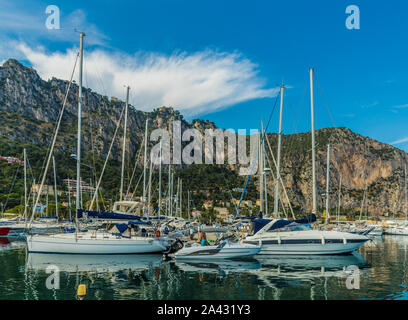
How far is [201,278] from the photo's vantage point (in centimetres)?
1805

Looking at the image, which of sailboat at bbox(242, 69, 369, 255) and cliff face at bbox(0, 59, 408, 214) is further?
cliff face at bbox(0, 59, 408, 214)

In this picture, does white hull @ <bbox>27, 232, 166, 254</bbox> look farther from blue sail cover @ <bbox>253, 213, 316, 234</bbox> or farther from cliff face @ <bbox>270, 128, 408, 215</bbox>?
cliff face @ <bbox>270, 128, 408, 215</bbox>

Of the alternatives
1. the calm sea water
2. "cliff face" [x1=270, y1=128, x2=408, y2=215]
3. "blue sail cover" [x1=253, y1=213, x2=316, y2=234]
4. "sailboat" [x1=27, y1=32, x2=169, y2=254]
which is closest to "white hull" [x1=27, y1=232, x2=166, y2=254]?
"sailboat" [x1=27, y1=32, x2=169, y2=254]

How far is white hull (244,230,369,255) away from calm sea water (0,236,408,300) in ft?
2.27

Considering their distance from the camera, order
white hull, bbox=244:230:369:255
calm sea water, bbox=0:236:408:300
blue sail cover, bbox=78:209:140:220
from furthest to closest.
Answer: white hull, bbox=244:230:369:255, blue sail cover, bbox=78:209:140:220, calm sea water, bbox=0:236:408:300

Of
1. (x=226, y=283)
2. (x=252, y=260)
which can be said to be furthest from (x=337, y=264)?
(x=226, y=283)

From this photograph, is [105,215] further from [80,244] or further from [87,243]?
[80,244]

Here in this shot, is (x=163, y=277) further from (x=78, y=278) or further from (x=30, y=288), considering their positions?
(x=30, y=288)

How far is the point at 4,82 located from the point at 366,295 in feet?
579

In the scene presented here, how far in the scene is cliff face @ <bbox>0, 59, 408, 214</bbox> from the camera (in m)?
142

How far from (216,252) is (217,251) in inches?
4.2

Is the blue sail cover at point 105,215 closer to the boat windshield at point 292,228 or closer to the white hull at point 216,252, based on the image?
the white hull at point 216,252

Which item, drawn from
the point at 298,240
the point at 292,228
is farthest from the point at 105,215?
the point at 298,240

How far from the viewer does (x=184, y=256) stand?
23188 millimetres
